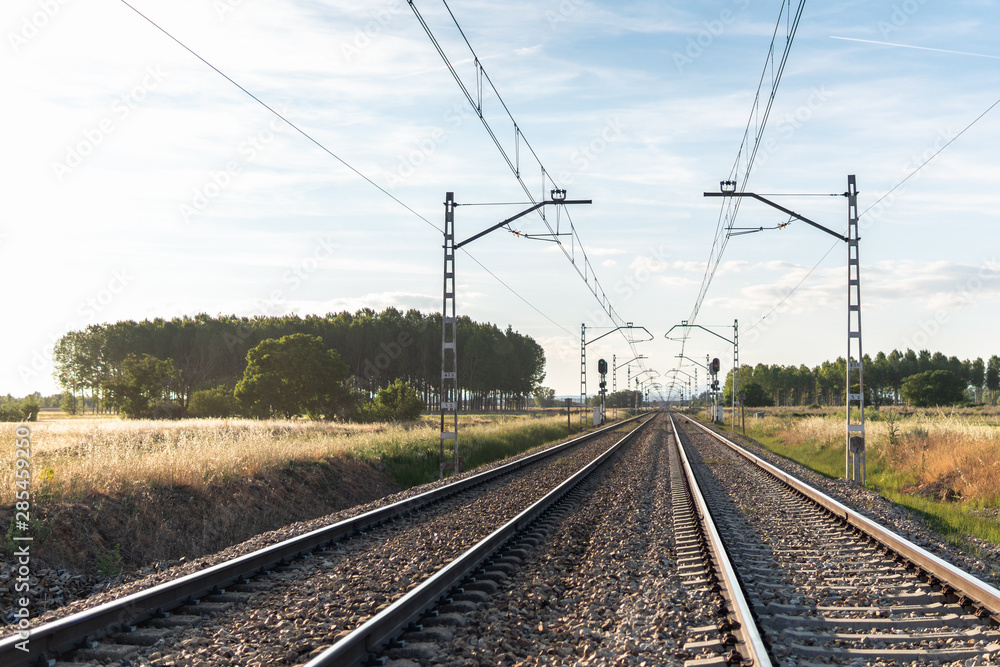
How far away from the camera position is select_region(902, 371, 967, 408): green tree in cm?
14362

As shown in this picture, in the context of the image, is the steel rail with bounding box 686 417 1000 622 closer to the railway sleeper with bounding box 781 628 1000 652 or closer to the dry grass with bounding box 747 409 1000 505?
the railway sleeper with bounding box 781 628 1000 652

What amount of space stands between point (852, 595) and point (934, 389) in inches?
6379

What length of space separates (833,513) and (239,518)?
11.0 meters

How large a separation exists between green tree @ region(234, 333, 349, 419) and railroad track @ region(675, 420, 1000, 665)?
5441 centimetres

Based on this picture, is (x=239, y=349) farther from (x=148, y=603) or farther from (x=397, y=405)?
(x=148, y=603)

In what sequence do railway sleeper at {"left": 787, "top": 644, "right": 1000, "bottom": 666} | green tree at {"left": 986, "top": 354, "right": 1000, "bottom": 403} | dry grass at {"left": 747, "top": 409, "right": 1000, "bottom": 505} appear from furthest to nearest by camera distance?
1. green tree at {"left": 986, "top": 354, "right": 1000, "bottom": 403}
2. dry grass at {"left": 747, "top": 409, "right": 1000, "bottom": 505}
3. railway sleeper at {"left": 787, "top": 644, "right": 1000, "bottom": 666}

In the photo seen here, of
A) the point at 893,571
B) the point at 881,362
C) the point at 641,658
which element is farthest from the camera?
the point at 881,362

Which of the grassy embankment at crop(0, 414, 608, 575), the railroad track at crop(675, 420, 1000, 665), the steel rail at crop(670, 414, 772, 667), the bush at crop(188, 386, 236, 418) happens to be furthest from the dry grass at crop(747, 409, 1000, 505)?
the bush at crop(188, 386, 236, 418)

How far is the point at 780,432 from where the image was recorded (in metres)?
43.0

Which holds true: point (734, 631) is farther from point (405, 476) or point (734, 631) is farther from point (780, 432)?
point (780, 432)

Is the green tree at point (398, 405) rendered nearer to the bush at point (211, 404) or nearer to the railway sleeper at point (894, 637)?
the bush at point (211, 404)

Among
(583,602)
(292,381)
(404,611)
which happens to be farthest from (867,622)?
(292,381)

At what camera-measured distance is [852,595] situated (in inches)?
296

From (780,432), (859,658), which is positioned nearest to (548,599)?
(859,658)
